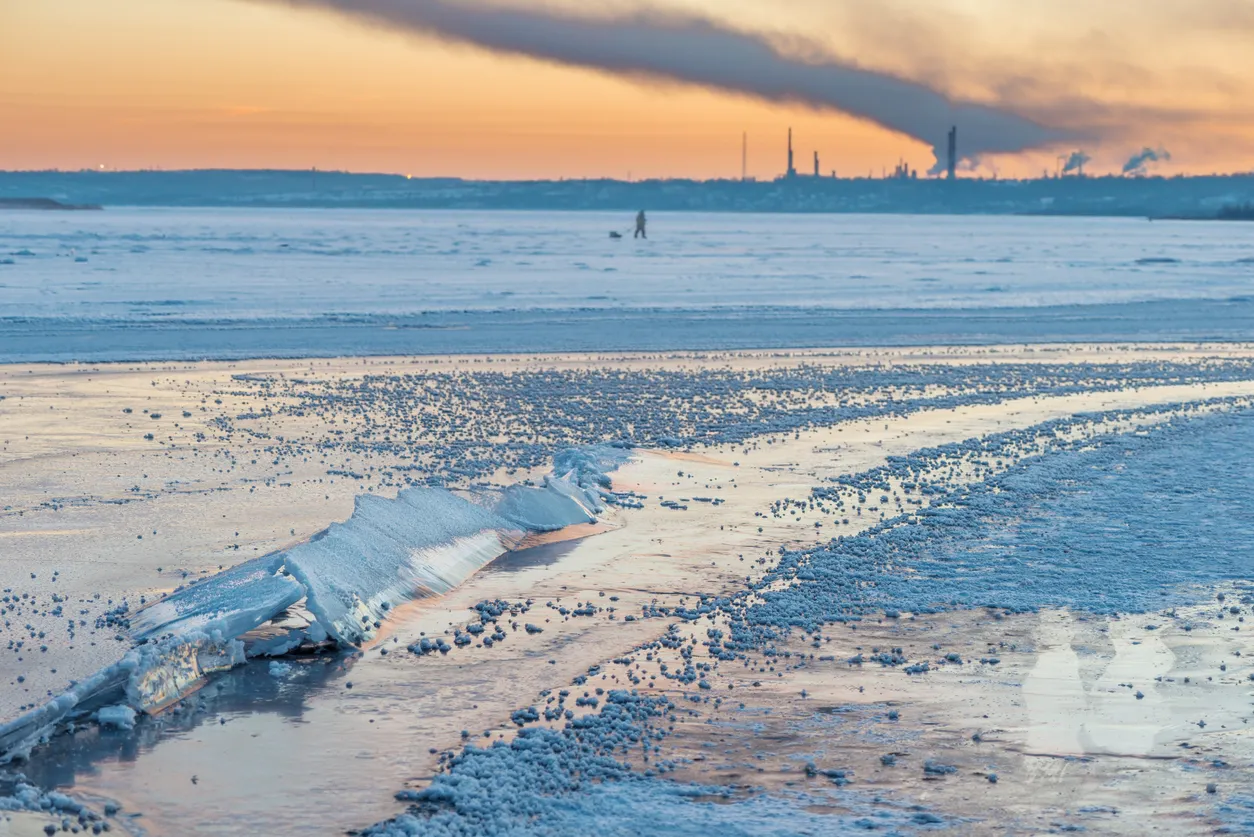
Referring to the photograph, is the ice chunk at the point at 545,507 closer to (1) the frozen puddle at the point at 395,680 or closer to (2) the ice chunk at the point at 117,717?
(1) the frozen puddle at the point at 395,680

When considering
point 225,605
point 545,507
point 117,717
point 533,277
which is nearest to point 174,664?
point 117,717

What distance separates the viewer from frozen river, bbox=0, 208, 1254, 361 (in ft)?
80.1

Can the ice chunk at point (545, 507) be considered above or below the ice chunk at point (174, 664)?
above

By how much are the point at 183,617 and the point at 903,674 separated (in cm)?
380

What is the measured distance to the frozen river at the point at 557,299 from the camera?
24.4m

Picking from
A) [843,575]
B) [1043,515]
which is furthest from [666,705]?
[1043,515]

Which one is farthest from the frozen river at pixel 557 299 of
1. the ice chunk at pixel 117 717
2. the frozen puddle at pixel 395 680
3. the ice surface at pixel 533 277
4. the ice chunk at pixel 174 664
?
the ice chunk at pixel 117 717

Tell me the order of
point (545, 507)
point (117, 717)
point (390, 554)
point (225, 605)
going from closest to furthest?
point (117, 717) → point (225, 605) → point (390, 554) → point (545, 507)

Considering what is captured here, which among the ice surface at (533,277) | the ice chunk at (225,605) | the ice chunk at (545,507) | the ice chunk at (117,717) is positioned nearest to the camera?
the ice chunk at (117,717)

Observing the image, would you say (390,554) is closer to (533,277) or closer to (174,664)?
(174,664)

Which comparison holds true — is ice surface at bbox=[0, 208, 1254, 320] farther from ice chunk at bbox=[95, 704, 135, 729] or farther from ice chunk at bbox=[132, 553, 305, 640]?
ice chunk at bbox=[95, 704, 135, 729]

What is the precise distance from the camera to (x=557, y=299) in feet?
111

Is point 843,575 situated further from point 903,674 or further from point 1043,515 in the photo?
point 1043,515

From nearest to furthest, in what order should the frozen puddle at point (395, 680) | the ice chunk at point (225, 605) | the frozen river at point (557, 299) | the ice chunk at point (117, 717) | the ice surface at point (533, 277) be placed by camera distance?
the frozen puddle at point (395, 680), the ice chunk at point (117, 717), the ice chunk at point (225, 605), the frozen river at point (557, 299), the ice surface at point (533, 277)
